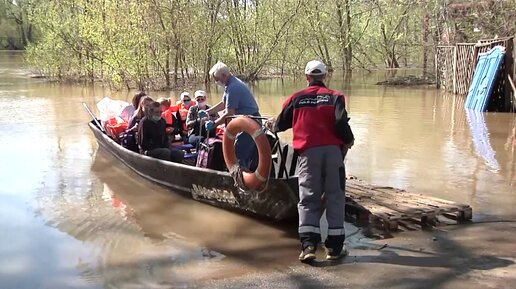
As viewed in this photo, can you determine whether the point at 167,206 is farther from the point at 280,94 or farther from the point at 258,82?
the point at 258,82

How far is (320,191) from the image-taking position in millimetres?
4801

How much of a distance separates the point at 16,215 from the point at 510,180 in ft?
20.5

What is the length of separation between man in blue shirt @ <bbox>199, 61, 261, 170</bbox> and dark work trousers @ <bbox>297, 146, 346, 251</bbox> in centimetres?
152

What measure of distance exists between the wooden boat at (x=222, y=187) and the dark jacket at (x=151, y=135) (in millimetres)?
176

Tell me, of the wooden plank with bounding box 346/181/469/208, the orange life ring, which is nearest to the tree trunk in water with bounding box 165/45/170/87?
the wooden plank with bounding box 346/181/469/208

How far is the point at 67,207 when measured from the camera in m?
6.82

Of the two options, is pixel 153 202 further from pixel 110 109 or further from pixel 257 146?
pixel 110 109

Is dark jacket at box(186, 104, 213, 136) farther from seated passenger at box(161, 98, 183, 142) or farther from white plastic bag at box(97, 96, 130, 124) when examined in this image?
white plastic bag at box(97, 96, 130, 124)

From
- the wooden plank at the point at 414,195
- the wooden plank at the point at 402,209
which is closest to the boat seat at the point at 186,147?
the wooden plank at the point at 414,195

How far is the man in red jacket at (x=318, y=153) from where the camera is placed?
4.69m

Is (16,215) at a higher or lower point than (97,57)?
lower

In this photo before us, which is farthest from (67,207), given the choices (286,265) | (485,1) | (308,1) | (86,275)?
(308,1)

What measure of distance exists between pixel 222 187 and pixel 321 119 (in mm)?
1849

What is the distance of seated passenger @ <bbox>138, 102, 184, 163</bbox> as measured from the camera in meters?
7.32
